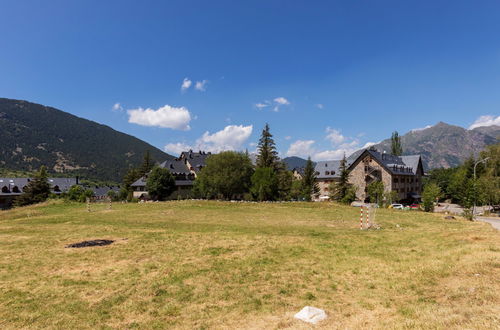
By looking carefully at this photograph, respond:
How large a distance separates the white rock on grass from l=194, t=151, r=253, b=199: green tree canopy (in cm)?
Answer: 5672

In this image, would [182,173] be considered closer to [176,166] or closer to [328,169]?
[176,166]

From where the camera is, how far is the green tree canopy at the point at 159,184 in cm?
7319

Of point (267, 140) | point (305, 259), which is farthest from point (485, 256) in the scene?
point (267, 140)

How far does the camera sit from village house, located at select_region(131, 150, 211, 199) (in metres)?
83.0

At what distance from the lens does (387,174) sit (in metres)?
73.1

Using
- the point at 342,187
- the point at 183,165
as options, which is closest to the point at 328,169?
the point at 342,187

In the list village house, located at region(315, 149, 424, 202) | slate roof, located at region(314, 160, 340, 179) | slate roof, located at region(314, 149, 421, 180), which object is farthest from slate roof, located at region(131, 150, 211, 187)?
village house, located at region(315, 149, 424, 202)

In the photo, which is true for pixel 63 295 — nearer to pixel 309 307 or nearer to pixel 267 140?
pixel 309 307

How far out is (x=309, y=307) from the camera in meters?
7.57

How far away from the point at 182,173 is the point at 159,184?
17877mm

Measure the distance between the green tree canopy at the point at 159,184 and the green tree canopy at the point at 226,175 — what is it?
38.8 ft

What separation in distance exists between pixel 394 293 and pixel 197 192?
66330 millimetres

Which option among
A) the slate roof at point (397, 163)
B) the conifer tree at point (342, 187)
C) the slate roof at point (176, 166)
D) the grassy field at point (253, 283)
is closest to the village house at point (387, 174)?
the slate roof at point (397, 163)

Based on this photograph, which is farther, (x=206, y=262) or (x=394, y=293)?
(x=206, y=262)
